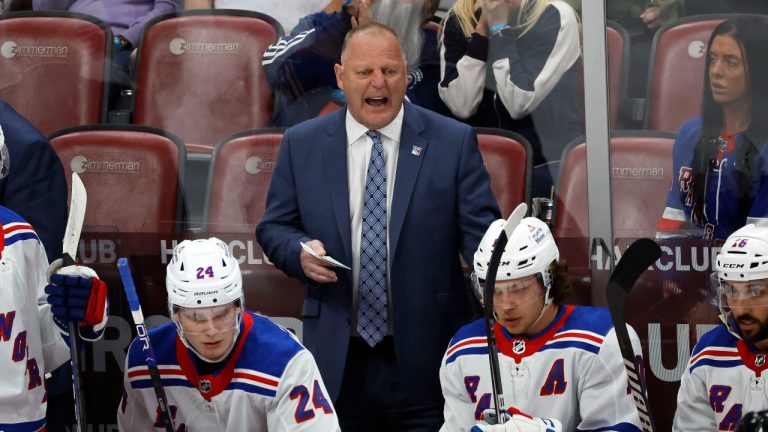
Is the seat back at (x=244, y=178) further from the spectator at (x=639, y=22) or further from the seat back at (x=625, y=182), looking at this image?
the spectator at (x=639, y=22)

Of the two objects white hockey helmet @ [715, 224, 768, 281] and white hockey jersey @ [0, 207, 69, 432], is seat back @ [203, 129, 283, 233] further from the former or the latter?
white hockey helmet @ [715, 224, 768, 281]

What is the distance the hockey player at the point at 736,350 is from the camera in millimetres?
3609

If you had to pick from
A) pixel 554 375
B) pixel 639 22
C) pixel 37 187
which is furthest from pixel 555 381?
pixel 37 187

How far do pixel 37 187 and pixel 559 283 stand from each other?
1.48m

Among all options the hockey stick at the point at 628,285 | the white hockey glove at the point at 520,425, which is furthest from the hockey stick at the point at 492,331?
the hockey stick at the point at 628,285

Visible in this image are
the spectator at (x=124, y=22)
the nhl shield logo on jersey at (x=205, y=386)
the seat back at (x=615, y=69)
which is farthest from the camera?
the spectator at (x=124, y=22)

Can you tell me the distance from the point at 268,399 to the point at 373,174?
0.76 m

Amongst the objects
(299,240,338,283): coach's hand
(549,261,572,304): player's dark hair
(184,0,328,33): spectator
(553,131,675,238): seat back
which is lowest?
(549,261,572,304): player's dark hair

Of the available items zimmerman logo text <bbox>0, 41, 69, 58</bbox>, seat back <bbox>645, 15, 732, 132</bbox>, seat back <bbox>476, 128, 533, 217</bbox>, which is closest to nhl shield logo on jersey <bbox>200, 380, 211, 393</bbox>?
seat back <bbox>476, 128, 533, 217</bbox>

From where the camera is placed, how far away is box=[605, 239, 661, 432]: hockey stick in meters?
3.38

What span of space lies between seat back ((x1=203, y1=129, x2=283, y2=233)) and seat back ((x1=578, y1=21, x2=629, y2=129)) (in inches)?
39.4

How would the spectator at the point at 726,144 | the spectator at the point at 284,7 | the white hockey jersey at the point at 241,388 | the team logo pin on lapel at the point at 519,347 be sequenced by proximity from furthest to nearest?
1. the spectator at the point at 284,7
2. the spectator at the point at 726,144
3. the team logo pin on lapel at the point at 519,347
4. the white hockey jersey at the point at 241,388

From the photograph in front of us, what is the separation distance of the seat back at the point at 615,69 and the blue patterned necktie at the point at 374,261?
73 centimetres

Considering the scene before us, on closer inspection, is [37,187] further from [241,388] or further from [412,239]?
[412,239]
